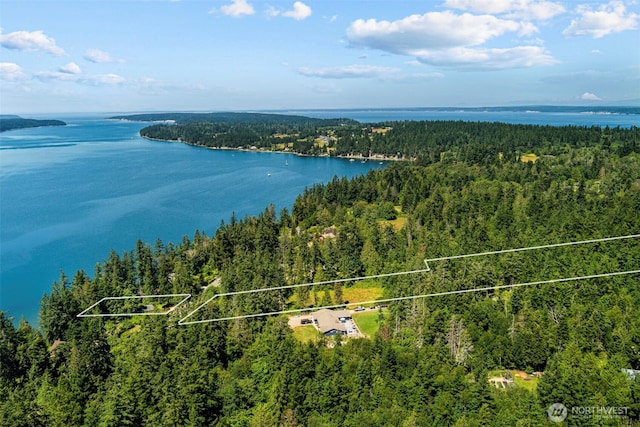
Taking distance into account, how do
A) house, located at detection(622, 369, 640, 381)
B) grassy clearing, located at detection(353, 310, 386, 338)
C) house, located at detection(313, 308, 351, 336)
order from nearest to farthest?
1. house, located at detection(622, 369, 640, 381)
2. house, located at detection(313, 308, 351, 336)
3. grassy clearing, located at detection(353, 310, 386, 338)

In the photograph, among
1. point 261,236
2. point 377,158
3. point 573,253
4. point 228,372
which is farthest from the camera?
point 377,158

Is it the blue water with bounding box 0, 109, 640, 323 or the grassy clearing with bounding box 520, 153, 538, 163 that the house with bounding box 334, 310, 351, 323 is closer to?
the blue water with bounding box 0, 109, 640, 323

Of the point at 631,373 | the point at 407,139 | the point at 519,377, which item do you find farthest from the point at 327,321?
the point at 407,139

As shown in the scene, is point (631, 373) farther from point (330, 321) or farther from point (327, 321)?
point (327, 321)

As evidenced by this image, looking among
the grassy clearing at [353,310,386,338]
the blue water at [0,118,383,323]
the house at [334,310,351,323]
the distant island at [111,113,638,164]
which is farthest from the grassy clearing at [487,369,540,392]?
the distant island at [111,113,638,164]

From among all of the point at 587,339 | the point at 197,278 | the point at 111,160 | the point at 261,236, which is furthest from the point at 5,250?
the point at 111,160

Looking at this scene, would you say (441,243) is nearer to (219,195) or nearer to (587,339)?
(587,339)

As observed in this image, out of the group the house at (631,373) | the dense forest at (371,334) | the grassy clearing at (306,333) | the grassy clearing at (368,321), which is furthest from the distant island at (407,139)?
the house at (631,373)
